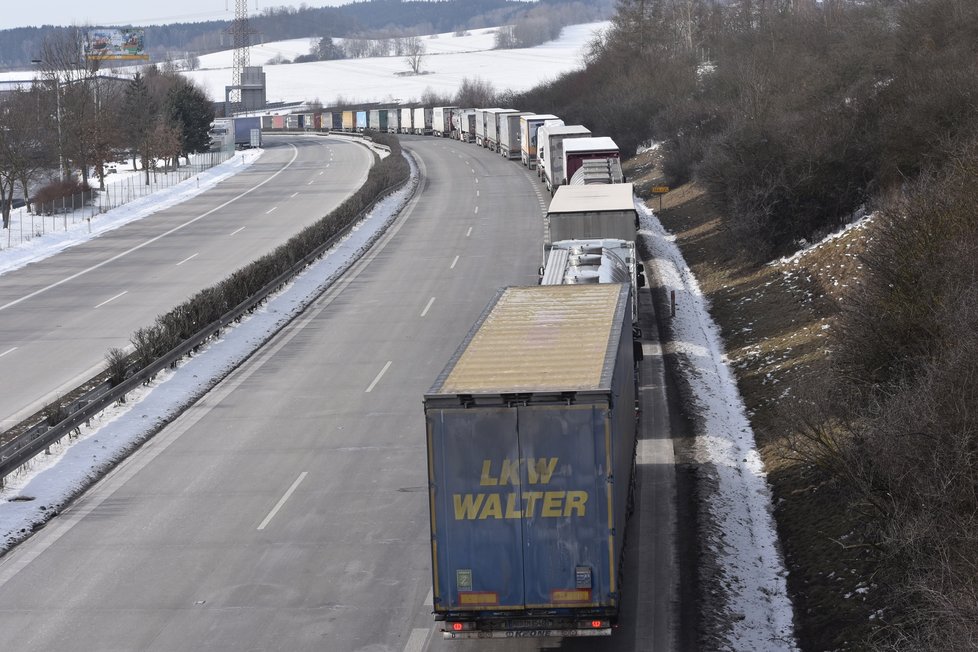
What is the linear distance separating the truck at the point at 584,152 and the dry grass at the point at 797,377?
398 centimetres

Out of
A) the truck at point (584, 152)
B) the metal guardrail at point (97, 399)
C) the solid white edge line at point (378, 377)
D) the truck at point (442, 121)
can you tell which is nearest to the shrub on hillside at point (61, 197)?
the truck at point (584, 152)

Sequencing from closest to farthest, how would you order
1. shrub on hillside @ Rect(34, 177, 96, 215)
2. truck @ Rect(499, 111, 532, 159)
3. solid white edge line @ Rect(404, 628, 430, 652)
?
1. solid white edge line @ Rect(404, 628, 430, 652)
2. shrub on hillside @ Rect(34, 177, 96, 215)
3. truck @ Rect(499, 111, 532, 159)

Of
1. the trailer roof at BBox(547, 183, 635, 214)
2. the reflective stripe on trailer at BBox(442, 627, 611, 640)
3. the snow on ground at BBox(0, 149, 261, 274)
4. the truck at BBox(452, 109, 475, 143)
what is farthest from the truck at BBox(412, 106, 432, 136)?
the reflective stripe on trailer at BBox(442, 627, 611, 640)

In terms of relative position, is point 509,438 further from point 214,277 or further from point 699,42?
point 699,42

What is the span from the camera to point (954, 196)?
17.1 metres

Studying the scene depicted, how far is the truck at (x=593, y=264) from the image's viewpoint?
2136 centimetres

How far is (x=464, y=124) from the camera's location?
100 metres

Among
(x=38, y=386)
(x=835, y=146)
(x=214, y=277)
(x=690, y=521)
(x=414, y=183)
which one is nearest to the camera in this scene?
(x=690, y=521)

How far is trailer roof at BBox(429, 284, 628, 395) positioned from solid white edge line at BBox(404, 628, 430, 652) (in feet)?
9.86

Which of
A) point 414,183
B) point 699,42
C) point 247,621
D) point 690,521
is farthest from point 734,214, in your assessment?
point 699,42

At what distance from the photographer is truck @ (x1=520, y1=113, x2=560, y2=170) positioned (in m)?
69.2

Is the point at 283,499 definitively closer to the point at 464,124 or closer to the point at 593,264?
the point at 593,264

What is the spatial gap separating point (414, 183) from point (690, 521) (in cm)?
5055

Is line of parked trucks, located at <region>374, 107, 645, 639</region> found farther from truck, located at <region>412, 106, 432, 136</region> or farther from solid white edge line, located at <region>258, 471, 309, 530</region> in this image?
truck, located at <region>412, 106, 432, 136</region>
